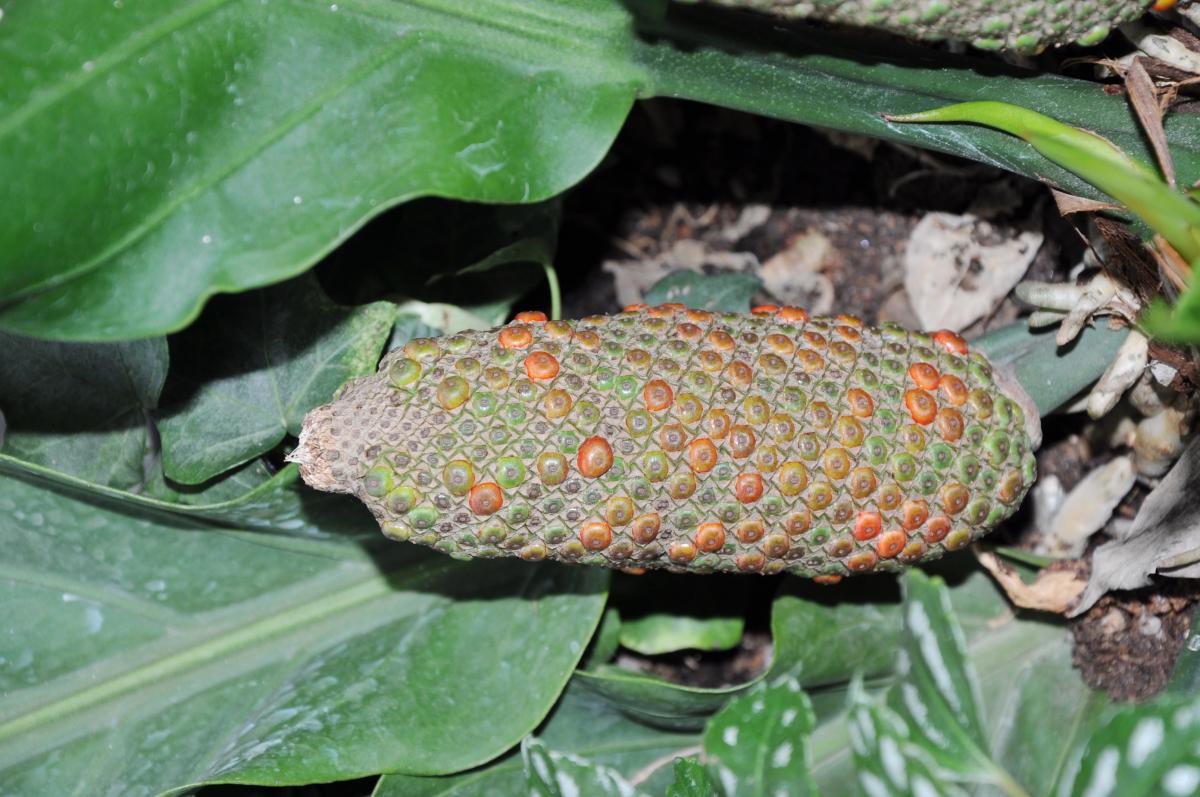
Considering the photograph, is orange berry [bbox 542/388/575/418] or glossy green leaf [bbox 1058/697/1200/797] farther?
orange berry [bbox 542/388/575/418]

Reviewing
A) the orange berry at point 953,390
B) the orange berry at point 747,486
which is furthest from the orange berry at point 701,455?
the orange berry at point 953,390

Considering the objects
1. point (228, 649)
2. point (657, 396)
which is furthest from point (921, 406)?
point (228, 649)

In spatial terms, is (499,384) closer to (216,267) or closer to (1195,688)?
(216,267)

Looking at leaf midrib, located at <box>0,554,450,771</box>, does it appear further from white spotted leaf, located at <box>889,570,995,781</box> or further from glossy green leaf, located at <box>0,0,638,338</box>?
white spotted leaf, located at <box>889,570,995,781</box>

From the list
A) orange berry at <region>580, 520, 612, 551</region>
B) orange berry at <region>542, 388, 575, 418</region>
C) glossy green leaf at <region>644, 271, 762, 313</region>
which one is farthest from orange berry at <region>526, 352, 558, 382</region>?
glossy green leaf at <region>644, 271, 762, 313</region>

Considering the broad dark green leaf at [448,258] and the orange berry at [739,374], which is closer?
the orange berry at [739,374]

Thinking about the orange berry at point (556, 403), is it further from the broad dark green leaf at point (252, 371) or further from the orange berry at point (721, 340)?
the broad dark green leaf at point (252, 371)
